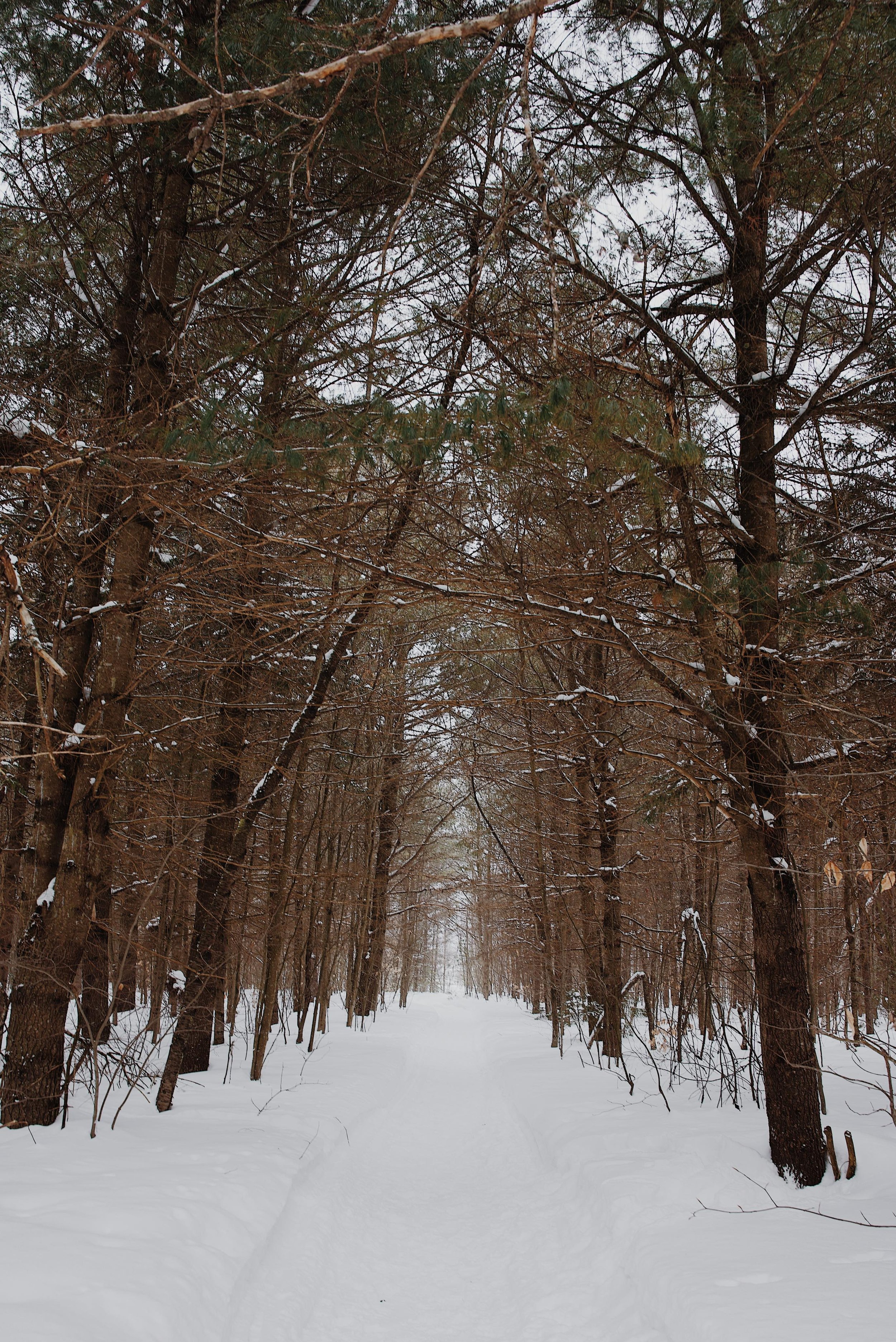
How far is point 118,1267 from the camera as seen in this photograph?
293 cm

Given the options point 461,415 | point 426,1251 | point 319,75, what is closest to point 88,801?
point 426,1251

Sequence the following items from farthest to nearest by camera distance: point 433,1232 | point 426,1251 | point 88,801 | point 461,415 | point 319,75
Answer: point 88,801 < point 433,1232 < point 426,1251 < point 461,415 < point 319,75

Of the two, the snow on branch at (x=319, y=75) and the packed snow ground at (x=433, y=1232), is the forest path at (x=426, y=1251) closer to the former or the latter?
the packed snow ground at (x=433, y=1232)

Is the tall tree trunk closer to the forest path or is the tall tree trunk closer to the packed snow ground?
the packed snow ground

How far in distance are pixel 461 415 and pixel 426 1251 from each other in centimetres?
457

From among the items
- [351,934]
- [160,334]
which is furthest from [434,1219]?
[351,934]

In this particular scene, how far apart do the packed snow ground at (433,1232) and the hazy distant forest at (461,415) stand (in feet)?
2.23

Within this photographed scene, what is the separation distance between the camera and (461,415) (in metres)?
3.73

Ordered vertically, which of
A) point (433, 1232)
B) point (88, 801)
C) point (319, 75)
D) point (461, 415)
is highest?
point (461, 415)

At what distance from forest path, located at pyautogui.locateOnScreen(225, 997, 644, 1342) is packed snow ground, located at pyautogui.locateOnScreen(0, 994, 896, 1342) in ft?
0.06

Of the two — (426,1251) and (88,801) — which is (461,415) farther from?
(426,1251)

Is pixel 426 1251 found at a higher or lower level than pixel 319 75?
lower

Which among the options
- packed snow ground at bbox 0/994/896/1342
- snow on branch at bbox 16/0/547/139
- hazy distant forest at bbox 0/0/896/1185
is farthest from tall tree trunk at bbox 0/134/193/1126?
snow on branch at bbox 16/0/547/139

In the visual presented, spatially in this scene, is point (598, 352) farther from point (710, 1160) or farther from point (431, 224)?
point (710, 1160)
